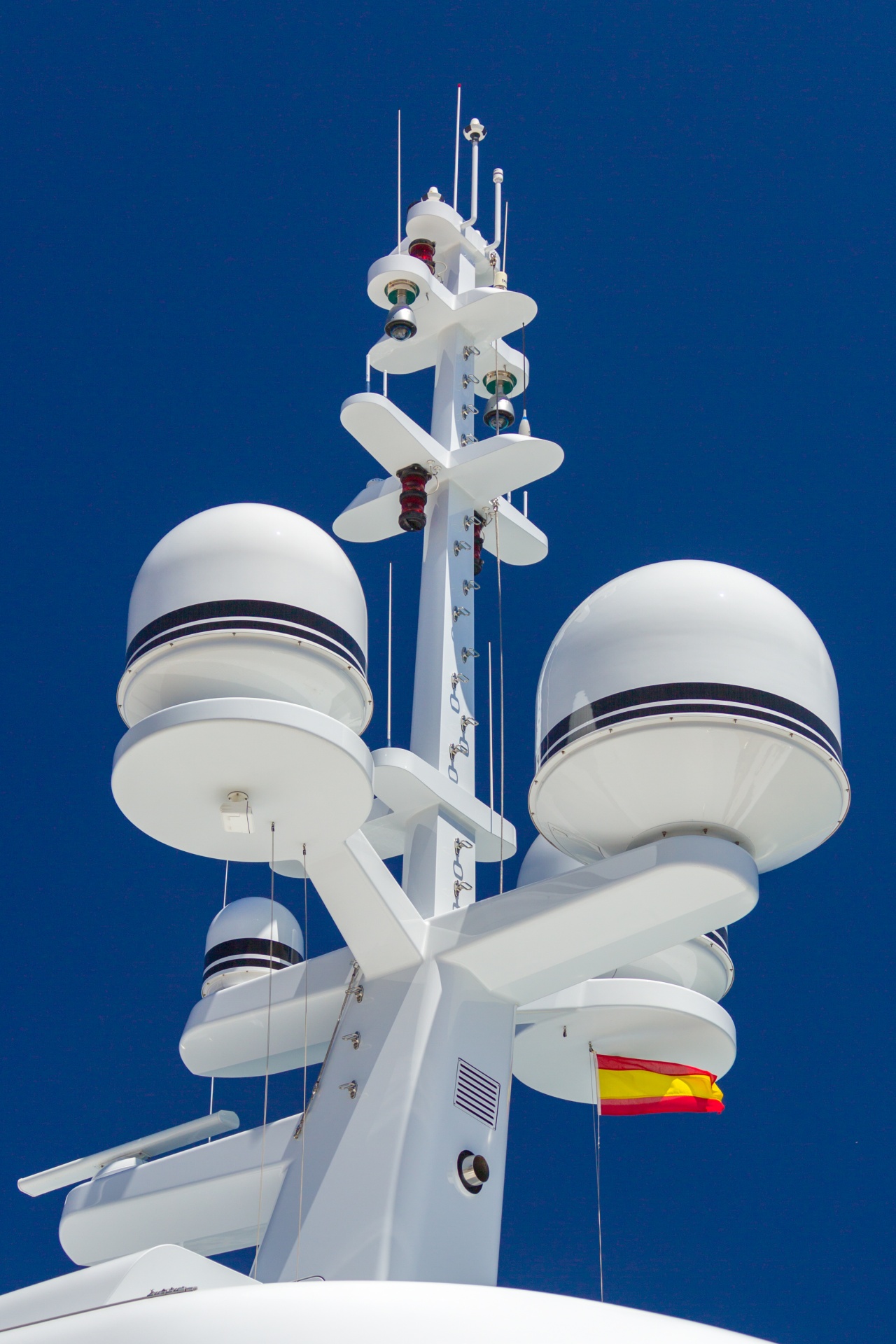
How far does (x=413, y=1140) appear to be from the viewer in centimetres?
538

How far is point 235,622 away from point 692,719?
6.11ft

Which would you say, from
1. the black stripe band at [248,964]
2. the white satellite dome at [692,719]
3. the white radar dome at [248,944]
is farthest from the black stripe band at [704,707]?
the black stripe band at [248,964]

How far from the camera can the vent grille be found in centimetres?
568

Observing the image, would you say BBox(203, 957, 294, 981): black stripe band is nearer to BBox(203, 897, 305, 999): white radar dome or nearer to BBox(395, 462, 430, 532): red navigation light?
BBox(203, 897, 305, 999): white radar dome

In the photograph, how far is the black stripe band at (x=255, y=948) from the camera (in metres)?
7.86

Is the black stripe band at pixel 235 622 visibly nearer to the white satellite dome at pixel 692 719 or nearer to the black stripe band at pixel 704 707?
the white satellite dome at pixel 692 719

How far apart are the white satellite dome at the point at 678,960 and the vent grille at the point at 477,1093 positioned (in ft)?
4.44

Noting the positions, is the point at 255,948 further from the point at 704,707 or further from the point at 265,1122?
the point at 704,707

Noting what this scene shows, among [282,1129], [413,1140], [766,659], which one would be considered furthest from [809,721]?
[282,1129]

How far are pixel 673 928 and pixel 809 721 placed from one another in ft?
3.39

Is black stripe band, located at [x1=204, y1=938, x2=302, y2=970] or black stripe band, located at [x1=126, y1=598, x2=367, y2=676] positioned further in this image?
black stripe band, located at [x1=204, y1=938, x2=302, y2=970]

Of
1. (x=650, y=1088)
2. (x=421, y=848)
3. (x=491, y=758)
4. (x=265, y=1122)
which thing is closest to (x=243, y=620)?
(x=421, y=848)

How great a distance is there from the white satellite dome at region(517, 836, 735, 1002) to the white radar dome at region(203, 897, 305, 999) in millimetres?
1437

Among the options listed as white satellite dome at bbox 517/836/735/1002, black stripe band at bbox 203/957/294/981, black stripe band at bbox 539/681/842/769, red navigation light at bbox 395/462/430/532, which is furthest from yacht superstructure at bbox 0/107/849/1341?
red navigation light at bbox 395/462/430/532
